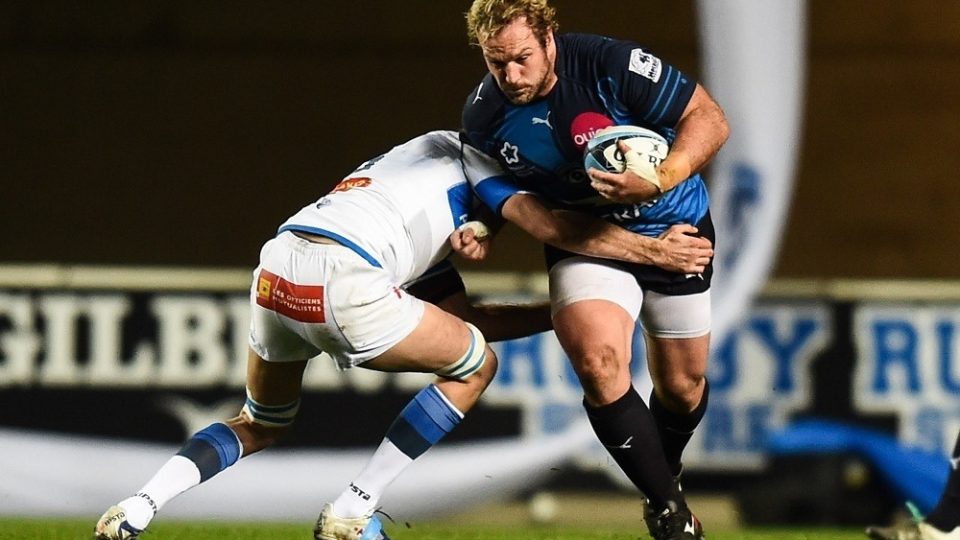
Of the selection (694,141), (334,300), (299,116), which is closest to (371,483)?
(334,300)

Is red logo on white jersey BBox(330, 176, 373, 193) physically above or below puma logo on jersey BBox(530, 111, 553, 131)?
below

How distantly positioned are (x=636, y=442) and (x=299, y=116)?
13.0 feet

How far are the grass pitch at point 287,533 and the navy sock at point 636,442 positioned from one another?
1.01m

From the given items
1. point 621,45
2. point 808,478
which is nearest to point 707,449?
point 808,478

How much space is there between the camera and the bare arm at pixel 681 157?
150 inches

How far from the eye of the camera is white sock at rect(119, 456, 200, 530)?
3955 millimetres

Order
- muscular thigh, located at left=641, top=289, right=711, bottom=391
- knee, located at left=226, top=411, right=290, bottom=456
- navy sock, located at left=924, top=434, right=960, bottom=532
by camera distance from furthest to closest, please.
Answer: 1. navy sock, located at left=924, top=434, right=960, bottom=532
2. muscular thigh, located at left=641, top=289, right=711, bottom=391
3. knee, located at left=226, top=411, right=290, bottom=456

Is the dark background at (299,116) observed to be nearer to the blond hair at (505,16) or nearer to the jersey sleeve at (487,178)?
the jersey sleeve at (487,178)

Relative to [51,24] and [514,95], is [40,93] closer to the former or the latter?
[51,24]

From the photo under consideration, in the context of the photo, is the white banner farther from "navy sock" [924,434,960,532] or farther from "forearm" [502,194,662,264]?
"forearm" [502,194,662,264]

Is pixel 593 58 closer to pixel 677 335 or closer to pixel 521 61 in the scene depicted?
pixel 521 61

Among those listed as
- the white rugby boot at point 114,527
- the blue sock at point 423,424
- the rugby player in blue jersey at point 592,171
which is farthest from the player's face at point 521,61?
the white rugby boot at point 114,527

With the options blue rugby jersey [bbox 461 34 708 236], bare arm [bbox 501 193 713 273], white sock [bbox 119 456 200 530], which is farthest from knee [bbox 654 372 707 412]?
white sock [bbox 119 456 200 530]

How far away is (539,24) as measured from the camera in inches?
157
